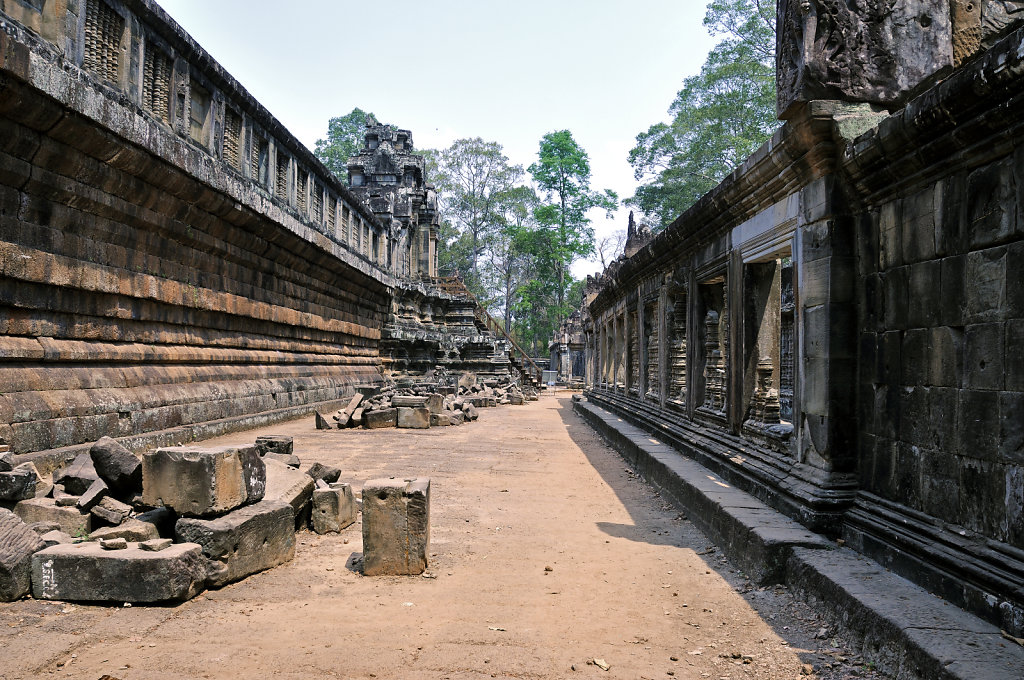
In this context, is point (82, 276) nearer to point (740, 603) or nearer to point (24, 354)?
point (24, 354)

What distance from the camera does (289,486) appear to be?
451 cm

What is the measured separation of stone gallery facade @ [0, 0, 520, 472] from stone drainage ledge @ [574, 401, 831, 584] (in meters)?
5.44

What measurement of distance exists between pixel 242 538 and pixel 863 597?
316 cm

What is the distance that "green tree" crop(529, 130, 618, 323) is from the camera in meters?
41.7

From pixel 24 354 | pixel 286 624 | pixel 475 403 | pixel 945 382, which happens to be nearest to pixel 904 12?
pixel 945 382

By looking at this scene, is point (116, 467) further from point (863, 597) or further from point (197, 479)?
point (863, 597)

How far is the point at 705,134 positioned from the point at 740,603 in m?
30.4

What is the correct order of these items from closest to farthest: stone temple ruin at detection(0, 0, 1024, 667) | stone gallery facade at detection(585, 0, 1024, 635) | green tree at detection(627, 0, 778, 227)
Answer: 1. stone gallery facade at detection(585, 0, 1024, 635)
2. stone temple ruin at detection(0, 0, 1024, 667)
3. green tree at detection(627, 0, 778, 227)

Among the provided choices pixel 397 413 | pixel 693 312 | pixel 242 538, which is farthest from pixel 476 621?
pixel 397 413

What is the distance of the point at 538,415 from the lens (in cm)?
1691

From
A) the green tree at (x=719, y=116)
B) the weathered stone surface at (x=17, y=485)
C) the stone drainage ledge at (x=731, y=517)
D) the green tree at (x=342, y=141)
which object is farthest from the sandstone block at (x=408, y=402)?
the green tree at (x=342, y=141)

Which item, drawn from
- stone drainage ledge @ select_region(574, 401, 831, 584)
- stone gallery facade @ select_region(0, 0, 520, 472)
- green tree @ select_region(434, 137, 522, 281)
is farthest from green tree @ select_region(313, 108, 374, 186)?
stone drainage ledge @ select_region(574, 401, 831, 584)

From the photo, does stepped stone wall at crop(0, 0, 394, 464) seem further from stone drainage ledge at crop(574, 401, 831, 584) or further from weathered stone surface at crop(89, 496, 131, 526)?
stone drainage ledge at crop(574, 401, 831, 584)

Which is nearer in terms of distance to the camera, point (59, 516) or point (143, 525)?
point (143, 525)
